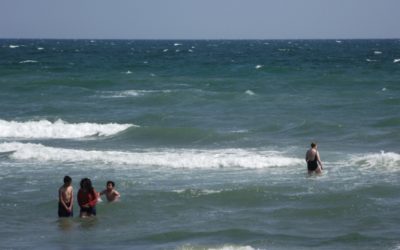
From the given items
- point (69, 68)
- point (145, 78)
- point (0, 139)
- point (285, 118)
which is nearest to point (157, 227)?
point (0, 139)

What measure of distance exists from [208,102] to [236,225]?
66.2 feet

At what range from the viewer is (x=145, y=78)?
157 feet

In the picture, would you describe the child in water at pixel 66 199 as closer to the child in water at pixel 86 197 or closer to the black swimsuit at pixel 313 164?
the child in water at pixel 86 197

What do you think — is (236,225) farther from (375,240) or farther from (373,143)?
(373,143)

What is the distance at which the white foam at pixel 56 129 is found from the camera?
28.0m

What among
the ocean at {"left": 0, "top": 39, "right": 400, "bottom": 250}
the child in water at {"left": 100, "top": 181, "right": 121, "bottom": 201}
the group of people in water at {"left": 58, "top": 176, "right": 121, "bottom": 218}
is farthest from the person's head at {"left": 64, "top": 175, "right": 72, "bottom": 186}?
the child in water at {"left": 100, "top": 181, "right": 121, "bottom": 201}

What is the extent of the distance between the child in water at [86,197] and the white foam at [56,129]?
12060 millimetres

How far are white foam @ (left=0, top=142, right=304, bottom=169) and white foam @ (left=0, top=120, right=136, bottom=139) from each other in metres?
3.73

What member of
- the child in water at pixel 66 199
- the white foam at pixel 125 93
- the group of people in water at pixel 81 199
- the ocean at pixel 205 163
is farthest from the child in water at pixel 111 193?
the white foam at pixel 125 93

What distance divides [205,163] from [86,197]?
6.30 m

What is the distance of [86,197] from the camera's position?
616 inches

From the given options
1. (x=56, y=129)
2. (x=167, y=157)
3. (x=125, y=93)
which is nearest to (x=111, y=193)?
(x=167, y=157)

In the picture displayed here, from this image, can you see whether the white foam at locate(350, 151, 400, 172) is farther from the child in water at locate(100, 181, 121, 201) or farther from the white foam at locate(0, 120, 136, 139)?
the white foam at locate(0, 120, 136, 139)

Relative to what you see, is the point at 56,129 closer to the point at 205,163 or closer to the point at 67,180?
the point at 205,163
